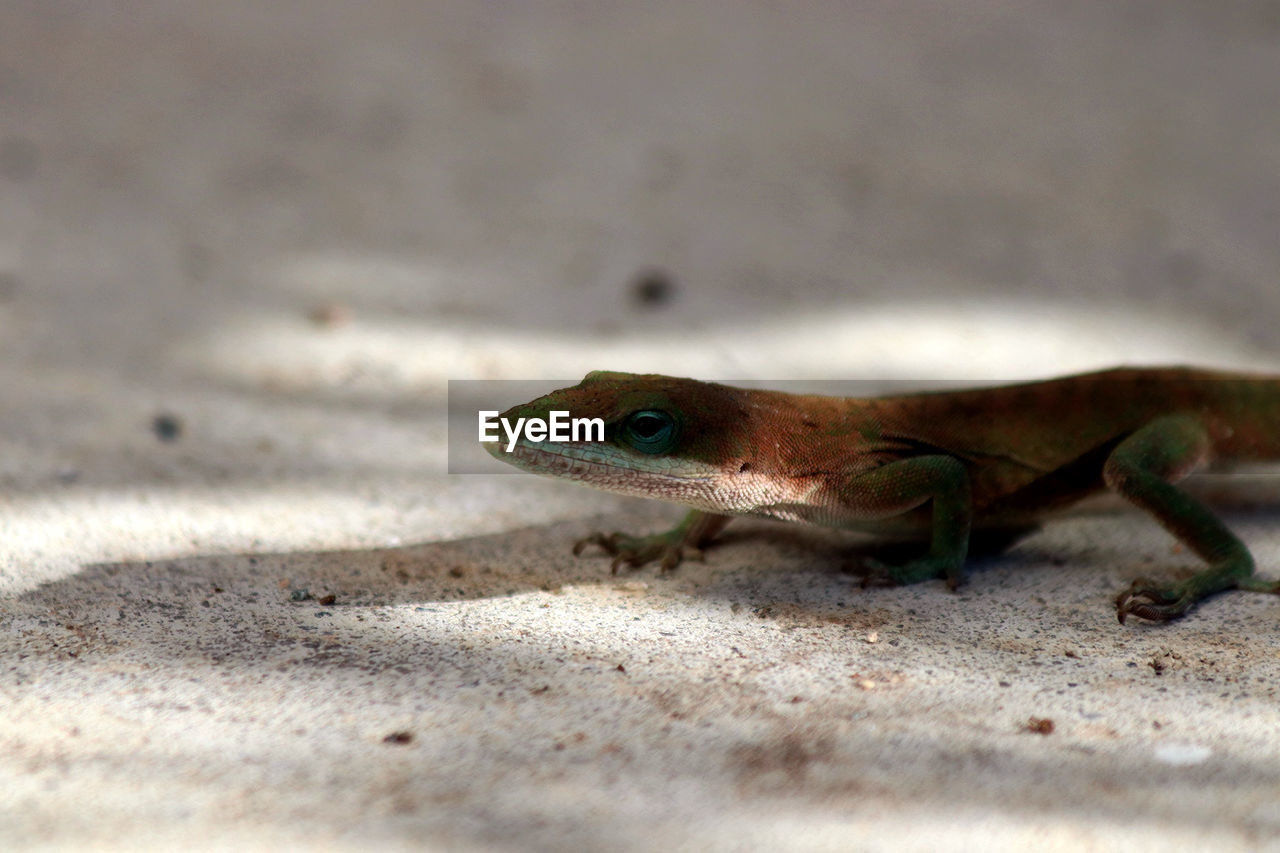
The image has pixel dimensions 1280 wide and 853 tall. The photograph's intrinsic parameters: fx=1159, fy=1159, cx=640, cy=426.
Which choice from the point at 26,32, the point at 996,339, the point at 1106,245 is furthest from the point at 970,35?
the point at 26,32

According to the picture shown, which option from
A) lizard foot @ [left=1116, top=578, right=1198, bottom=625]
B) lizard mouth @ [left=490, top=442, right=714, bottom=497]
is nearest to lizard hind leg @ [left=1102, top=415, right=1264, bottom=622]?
lizard foot @ [left=1116, top=578, right=1198, bottom=625]

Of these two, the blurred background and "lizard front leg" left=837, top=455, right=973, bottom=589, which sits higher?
the blurred background

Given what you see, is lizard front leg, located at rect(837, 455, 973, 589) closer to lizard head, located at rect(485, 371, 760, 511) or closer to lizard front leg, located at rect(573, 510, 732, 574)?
lizard head, located at rect(485, 371, 760, 511)

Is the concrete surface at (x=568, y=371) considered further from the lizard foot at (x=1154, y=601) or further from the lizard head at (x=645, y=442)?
the lizard head at (x=645, y=442)

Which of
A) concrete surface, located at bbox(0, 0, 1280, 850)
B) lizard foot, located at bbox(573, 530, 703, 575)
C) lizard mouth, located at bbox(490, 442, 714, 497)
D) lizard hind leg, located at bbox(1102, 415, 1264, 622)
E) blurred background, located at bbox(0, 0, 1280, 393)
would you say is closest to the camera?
concrete surface, located at bbox(0, 0, 1280, 850)

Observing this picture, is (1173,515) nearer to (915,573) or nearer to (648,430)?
(915,573)

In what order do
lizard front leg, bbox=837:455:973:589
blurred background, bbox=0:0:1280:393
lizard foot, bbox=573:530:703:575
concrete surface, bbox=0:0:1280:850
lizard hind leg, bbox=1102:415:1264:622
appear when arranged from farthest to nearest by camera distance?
1. blurred background, bbox=0:0:1280:393
2. lizard foot, bbox=573:530:703:575
3. lizard front leg, bbox=837:455:973:589
4. lizard hind leg, bbox=1102:415:1264:622
5. concrete surface, bbox=0:0:1280:850

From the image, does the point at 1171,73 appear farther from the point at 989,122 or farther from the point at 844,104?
the point at 844,104
